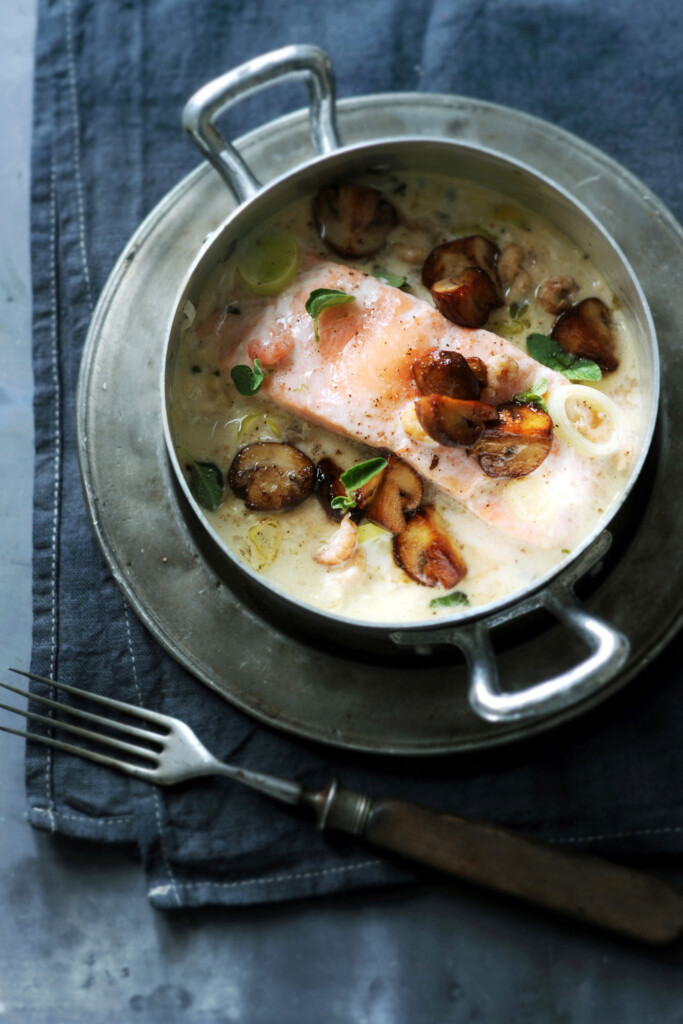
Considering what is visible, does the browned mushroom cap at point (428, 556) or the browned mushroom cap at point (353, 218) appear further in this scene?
the browned mushroom cap at point (353, 218)

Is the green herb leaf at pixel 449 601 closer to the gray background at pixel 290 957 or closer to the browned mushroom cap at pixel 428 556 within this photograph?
the browned mushroom cap at pixel 428 556

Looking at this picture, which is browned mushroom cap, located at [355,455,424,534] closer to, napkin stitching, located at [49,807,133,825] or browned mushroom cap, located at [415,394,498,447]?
browned mushroom cap, located at [415,394,498,447]

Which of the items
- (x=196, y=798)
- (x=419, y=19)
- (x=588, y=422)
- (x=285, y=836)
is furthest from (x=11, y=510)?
(x=419, y=19)

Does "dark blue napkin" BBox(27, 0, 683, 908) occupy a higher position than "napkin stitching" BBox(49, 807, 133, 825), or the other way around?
"dark blue napkin" BBox(27, 0, 683, 908)

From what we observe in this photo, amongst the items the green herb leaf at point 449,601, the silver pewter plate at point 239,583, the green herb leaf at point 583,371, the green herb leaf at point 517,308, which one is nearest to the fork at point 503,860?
the silver pewter plate at point 239,583

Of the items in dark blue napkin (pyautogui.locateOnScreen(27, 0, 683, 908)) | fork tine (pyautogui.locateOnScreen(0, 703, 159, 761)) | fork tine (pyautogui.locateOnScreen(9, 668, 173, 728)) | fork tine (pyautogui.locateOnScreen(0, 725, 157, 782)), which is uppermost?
dark blue napkin (pyautogui.locateOnScreen(27, 0, 683, 908))

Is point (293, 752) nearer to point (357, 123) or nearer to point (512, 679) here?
point (512, 679)

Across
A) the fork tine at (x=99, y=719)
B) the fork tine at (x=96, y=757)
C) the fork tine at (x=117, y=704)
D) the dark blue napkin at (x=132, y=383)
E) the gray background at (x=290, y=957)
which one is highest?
the dark blue napkin at (x=132, y=383)

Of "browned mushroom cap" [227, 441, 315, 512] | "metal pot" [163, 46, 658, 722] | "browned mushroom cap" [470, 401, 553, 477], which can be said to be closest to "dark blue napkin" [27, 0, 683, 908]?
"metal pot" [163, 46, 658, 722]
